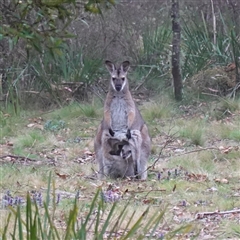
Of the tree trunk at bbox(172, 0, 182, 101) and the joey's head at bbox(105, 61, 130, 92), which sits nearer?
the joey's head at bbox(105, 61, 130, 92)

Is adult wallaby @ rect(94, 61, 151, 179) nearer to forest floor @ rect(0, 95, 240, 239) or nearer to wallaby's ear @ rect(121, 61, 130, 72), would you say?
forest floor @ rect(0, 95, 240, 239)

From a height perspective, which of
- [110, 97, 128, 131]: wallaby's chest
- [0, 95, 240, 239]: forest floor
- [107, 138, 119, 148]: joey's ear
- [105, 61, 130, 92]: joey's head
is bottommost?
[0, 95, 240, 239]: forest floor

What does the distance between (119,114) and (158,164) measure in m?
0.81

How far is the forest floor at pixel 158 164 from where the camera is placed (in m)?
5.78

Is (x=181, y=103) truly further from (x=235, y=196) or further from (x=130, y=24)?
(x=235, y=196)

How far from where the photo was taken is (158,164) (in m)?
8.69

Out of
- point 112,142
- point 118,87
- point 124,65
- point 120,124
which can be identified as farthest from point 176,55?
point 112,142

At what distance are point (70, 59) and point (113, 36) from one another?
1473 mm

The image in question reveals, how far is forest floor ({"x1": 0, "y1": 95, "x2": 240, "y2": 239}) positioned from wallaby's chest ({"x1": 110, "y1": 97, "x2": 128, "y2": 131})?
0.57 m

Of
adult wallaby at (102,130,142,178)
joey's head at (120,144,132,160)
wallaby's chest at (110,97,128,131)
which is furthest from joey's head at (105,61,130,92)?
joey's head at (120,144,132,160)

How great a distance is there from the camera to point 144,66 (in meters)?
13.8

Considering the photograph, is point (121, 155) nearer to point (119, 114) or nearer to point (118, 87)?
point (119, 114)

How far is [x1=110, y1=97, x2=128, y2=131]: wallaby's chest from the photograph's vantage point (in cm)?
840

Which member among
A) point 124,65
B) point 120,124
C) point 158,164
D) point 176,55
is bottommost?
point 158,164
